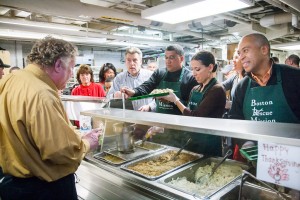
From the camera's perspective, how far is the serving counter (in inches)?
47.9

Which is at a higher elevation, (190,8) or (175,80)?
(190,8)

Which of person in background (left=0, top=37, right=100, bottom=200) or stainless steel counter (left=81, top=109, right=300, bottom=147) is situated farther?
person in background (left=0, top=37, right=100, bottom=200)

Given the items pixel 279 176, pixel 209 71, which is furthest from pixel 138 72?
pixel 279 176

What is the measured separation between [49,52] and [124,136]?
107 cm

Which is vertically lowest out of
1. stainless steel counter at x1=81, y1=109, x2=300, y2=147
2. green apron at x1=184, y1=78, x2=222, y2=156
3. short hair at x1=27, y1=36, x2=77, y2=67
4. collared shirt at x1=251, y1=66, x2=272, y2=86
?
green apron at x1=184, y1=78, x2=222, y2=156

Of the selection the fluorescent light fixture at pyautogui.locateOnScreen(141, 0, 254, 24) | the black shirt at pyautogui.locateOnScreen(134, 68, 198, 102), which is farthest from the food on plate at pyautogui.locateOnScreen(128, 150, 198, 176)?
the fluorescent light fixture at pyautogui.locateOnScreen(141, 0, 254, 24)

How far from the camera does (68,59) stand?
168 centimetres

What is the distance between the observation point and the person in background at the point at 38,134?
138 cm

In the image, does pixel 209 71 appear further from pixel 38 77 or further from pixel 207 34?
pixel 207 34

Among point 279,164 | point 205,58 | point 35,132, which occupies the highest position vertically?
point 205,58

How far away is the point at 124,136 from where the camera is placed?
231 cm

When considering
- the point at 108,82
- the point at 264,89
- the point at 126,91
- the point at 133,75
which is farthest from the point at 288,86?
the point at 108,82

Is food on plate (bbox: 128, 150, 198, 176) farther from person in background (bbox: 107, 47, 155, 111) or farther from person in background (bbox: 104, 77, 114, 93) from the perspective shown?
person in background (bbox: 104, 77, 114, 93)

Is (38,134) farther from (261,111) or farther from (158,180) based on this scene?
(261,111)
